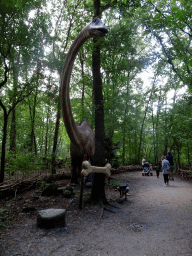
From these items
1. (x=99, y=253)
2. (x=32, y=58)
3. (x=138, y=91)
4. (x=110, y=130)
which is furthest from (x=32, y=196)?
(x=138, y=91)

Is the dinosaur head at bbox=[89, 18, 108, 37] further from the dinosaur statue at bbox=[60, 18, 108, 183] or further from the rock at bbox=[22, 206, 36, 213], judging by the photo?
the rock at bbox=[22, 206, 36, 213]

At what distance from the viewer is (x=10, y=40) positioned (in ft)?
20.5

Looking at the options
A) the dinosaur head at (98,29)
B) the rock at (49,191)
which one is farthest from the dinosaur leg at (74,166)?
the dinosaur head at (98,29)

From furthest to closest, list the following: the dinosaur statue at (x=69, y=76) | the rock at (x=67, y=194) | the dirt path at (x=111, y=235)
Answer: the rock at (x=67, y=194)
the dinosaur statue at (x=69, y=76)
the dirt path at (x=111, y=235)

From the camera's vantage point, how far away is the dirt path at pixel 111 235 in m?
3.09

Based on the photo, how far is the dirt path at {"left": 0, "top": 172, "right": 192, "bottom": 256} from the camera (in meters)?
3.09

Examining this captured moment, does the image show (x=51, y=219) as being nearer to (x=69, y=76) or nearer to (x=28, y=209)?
(x=28, y=209)

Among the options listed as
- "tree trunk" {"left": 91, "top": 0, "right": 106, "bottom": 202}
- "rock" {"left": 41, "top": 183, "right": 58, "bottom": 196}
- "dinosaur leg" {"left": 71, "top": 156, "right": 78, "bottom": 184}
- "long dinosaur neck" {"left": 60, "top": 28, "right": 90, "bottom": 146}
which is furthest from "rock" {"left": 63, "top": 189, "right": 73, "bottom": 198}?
"long dinosaur neck" {"left": 60, "top": 28, "right": 90, "bottom": 146}

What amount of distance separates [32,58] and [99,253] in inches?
267

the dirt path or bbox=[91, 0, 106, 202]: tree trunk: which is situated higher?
bbox=[91, 0, 106, 202]: tree trunk

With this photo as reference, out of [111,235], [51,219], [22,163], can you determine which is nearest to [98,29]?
[51,219]

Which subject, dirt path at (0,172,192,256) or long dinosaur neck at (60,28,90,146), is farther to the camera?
long dinosaur neck at (60,28,90,146)

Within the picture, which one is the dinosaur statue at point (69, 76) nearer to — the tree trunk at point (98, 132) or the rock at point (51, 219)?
the tree trunk at point (98, 132)

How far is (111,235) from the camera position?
372 centimetres
